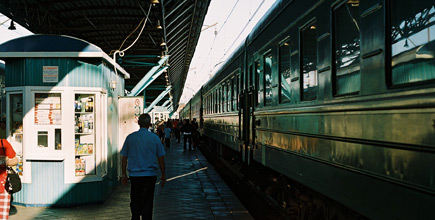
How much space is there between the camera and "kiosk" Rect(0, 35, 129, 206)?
836 cm

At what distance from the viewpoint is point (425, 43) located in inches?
120

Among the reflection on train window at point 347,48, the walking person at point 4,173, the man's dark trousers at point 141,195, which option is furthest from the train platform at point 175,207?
the reflection on train window at point 347,48

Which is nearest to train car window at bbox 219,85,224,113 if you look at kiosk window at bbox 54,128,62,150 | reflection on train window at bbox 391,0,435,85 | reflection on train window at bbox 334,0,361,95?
kiosk window at bbox 54,128,62,150

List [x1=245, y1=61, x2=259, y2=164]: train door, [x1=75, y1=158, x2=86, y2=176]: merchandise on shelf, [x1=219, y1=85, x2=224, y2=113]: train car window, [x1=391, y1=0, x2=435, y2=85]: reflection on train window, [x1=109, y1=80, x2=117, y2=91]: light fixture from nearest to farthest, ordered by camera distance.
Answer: [x1=391, y1=0, x2=435, y2=85]: reflection on train window < [x1=75, y1=158, x2=86, y2=176]: merchandise on shelf < [x1=245, y1=61, x2=259, y2=164]: train door < [x1=109, y1=80, x2=117, y2=91]: light fixture < [x1=219, y1=85, x2=224, y2=113]: train car window

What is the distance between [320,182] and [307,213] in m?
1.60

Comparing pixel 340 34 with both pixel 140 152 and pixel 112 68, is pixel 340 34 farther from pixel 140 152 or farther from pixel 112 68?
pixel 112 68

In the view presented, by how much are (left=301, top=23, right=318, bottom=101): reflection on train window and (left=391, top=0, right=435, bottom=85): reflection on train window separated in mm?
1744

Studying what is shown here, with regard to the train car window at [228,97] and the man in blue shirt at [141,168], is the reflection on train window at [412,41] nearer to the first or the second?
the man in blue shirt at [141,168]

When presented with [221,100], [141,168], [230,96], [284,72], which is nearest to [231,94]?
[230,96]

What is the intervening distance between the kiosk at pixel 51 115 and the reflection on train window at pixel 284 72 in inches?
137

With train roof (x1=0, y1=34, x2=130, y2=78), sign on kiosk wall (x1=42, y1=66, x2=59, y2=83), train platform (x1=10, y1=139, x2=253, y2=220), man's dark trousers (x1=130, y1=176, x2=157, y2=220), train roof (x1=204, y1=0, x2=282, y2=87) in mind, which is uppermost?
train roof (x1=204, y1=0, x2=282, y2=87)

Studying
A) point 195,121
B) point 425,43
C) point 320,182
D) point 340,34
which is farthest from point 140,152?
point 195,121

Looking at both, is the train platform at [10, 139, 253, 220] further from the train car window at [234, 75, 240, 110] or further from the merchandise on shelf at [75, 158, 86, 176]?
the train car window at [234, 75, 240, 110]

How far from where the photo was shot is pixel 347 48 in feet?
14.1
